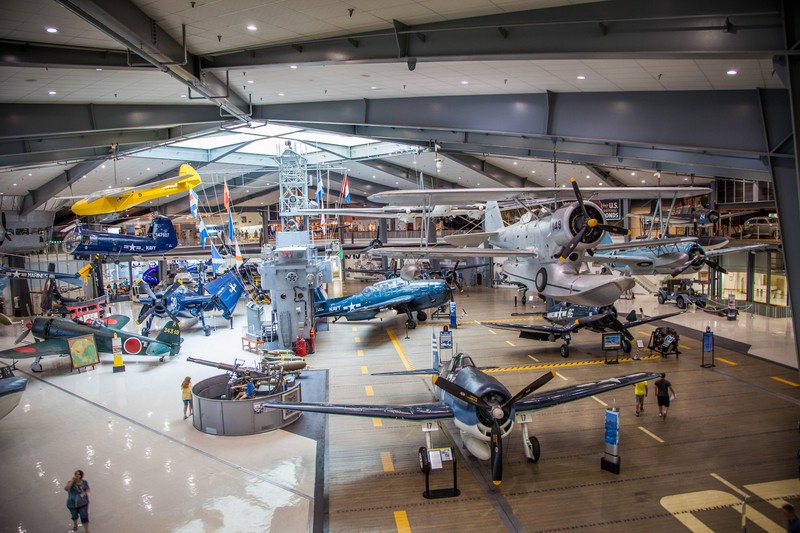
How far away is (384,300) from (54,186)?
20.0m

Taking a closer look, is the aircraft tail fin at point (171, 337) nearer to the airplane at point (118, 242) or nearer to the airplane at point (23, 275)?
the airplane at point (23, 275)

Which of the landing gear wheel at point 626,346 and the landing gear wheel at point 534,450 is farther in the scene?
the landing gear wheel at point 626,346

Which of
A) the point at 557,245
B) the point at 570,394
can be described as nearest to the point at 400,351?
the point at 557,245

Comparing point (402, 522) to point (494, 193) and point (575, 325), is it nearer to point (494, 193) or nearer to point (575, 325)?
point (494, 193)

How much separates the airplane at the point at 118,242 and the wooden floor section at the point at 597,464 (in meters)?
13.7

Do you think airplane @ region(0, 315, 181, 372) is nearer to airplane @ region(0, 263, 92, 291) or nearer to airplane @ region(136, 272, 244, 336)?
airplane @ region(136, 272, 244, 336)

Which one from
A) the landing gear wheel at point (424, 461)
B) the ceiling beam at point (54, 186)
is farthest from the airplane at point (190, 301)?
the landing gear wheel at point (424, 461)

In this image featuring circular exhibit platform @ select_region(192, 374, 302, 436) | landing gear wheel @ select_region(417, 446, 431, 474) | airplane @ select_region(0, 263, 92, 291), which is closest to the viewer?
landing gear wheel @ select_region(417, 446, 431, 474)

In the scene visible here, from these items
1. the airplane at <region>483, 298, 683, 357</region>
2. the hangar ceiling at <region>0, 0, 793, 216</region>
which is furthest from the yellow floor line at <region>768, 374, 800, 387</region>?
the hangar ceiling at <region>0, 0, 793, 216</region>

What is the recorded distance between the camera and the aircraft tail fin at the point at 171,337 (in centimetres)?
1762

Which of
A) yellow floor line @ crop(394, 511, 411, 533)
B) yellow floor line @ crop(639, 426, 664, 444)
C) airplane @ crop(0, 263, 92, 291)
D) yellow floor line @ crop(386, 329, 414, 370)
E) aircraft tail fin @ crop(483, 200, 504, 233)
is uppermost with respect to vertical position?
aircraft tail fin @ crop(483, 200, 504, 233)

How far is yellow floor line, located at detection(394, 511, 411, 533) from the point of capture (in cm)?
725

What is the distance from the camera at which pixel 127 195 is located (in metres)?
17.5

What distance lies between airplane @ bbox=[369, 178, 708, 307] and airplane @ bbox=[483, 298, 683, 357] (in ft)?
11.6
